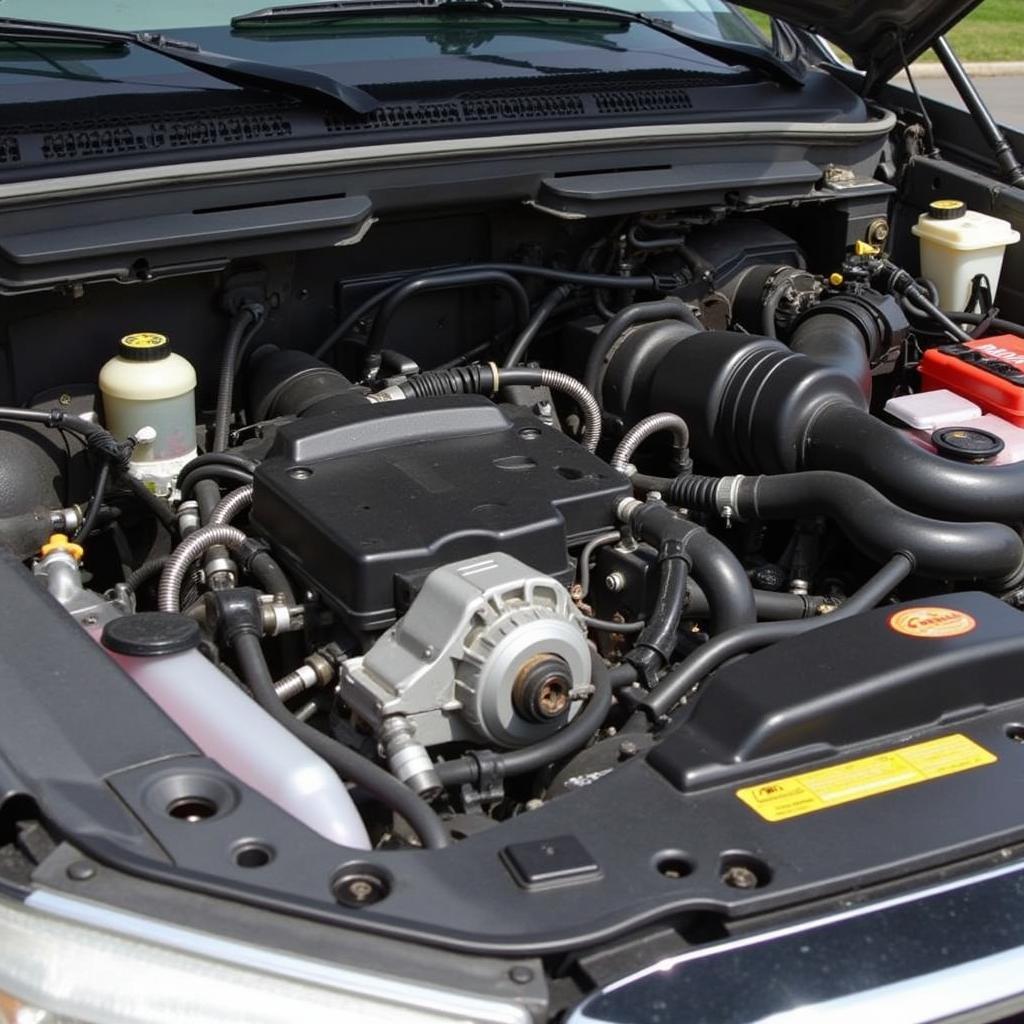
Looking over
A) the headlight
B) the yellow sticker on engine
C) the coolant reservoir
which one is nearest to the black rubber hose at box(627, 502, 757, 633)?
the yellow sticker on engine

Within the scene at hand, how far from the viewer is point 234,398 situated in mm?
2416

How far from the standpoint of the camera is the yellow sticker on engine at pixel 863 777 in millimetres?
1379

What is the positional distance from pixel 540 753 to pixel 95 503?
84cm

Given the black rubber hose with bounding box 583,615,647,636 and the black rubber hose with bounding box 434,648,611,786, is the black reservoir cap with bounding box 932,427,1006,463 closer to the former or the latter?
the black rubber hose with bounding box 583,615,647,636

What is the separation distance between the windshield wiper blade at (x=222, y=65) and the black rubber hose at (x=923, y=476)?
0.94 metres

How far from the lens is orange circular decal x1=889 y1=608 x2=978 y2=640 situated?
161 cm

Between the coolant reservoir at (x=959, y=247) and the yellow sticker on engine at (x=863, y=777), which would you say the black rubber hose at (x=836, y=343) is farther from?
the yellow sticker on engine at (x=863, y=777)

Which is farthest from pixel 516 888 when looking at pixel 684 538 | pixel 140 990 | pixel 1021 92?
pixel 1021 92

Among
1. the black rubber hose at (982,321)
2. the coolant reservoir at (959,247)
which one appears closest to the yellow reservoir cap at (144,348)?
the black rubber hose at (982,321)

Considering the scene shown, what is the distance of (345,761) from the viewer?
4.94 feet

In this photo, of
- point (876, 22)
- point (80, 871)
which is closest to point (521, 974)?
point (80, 871)

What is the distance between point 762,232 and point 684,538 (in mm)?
1126

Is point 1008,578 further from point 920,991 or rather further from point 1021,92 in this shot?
point 1021,92

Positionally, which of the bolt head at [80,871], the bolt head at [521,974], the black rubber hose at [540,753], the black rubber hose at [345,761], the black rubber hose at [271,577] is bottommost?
the black rubber hose at [540,753]
